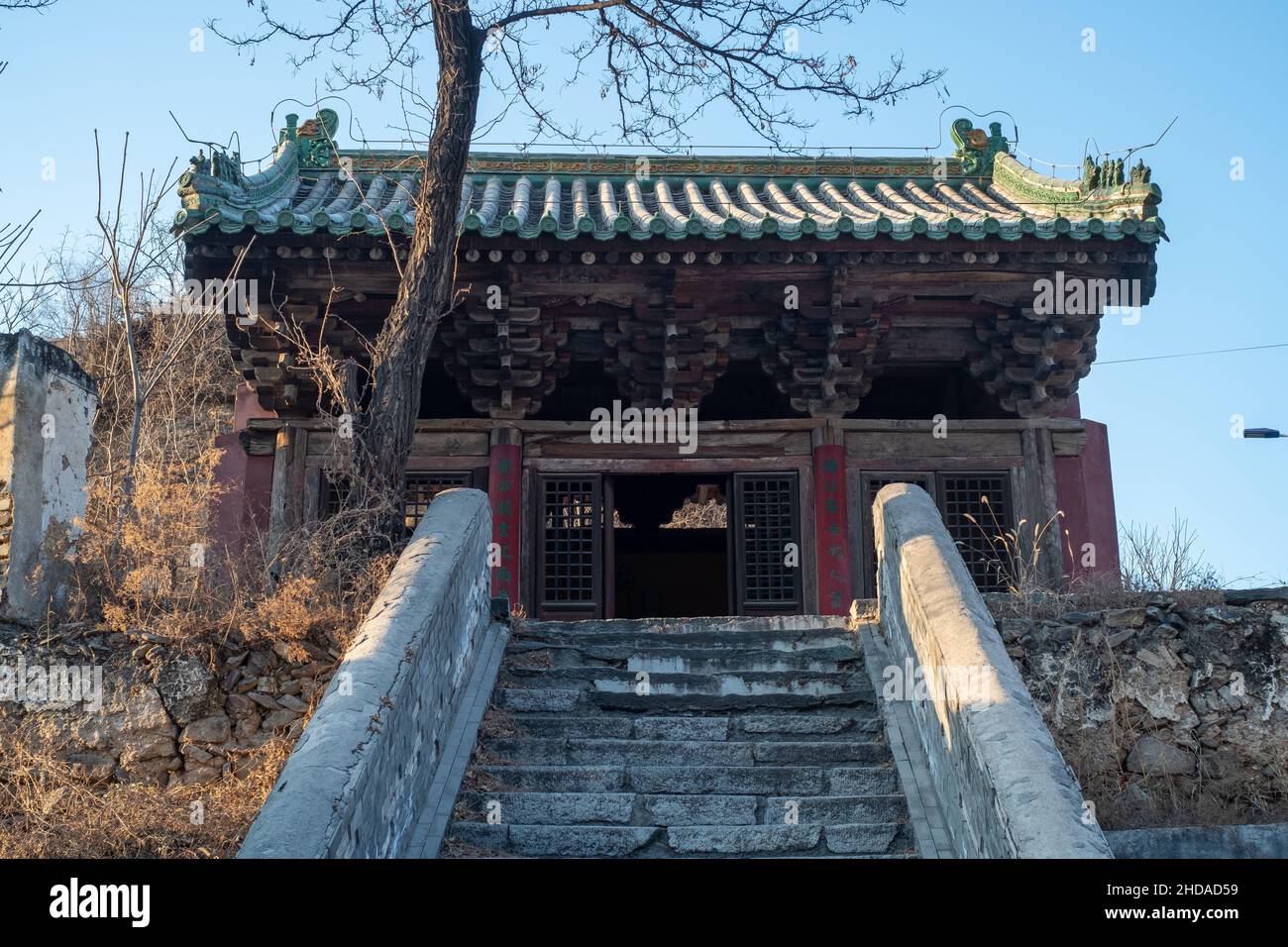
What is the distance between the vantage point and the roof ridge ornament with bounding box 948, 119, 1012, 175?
1211cm

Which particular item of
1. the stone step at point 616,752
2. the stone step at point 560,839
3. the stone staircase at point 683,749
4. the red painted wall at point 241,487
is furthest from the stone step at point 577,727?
the red painted wall at point 241,487

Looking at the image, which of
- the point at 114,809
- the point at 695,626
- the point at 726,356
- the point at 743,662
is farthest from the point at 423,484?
the point at 114,809

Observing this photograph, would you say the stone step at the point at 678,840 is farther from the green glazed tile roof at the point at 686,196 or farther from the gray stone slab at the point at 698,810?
the green glazed tile roof at the point at 686,196

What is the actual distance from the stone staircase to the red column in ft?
7.68

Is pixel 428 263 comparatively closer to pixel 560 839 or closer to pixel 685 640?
pixel 685 640

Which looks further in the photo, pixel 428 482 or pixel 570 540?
pixel 428 482

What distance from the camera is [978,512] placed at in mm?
10375

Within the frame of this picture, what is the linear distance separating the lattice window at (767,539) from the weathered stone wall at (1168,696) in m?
3.24

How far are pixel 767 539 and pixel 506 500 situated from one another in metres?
2.02

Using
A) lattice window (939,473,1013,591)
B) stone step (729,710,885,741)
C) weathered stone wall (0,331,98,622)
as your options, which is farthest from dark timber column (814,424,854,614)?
weathered stone wall (0,331,98,622)

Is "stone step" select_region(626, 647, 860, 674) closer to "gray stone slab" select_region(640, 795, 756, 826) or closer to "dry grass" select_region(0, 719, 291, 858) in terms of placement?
"gray stone slab" select_region(640, 795, 756, 826)

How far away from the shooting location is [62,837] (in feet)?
18.1

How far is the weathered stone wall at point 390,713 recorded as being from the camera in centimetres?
407
